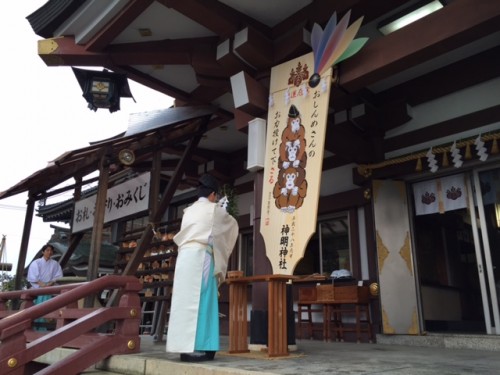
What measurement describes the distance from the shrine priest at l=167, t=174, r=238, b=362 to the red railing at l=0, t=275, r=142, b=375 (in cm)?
79

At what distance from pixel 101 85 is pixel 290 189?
12.4 ft

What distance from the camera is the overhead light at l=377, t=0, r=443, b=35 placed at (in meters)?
4.83

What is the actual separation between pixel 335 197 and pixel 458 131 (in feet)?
6.91

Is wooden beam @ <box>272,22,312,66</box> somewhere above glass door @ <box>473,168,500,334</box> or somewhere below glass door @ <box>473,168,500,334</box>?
above

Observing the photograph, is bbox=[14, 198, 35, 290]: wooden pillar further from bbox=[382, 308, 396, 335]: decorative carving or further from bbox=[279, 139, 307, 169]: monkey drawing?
bbox=[382, 308, 396, 335]: decorative carving

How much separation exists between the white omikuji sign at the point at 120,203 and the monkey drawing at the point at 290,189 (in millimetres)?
2722

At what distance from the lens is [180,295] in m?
3.47

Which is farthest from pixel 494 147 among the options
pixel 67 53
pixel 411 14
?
pixel 67 53

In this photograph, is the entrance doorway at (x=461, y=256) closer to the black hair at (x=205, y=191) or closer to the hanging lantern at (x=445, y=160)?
the hanging lantern at (x=445, y=160)

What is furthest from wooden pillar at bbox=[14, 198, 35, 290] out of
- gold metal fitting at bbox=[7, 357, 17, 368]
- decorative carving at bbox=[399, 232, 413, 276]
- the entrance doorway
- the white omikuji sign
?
the entrance doorway

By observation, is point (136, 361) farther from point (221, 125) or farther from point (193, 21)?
point (221, 125)

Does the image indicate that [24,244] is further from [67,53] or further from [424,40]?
[424,40]

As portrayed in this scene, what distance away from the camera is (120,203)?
6840 mm

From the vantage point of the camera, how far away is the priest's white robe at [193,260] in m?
3.39
